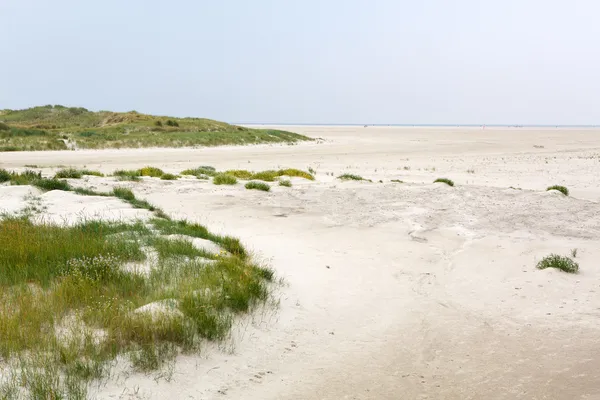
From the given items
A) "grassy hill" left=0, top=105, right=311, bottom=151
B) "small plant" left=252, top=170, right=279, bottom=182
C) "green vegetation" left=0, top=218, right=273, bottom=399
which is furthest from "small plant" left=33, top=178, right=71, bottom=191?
"grassy hill" left=0, top=105, right=311, bottom=151

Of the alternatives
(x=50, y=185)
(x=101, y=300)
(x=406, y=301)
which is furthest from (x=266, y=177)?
(x=101, y=300)

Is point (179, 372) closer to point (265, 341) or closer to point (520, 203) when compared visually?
point (265, 341)

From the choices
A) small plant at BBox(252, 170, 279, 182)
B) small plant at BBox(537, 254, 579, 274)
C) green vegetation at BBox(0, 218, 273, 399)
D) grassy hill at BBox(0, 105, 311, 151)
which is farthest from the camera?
grassy hill at BBox(0, 105, 311, 151)

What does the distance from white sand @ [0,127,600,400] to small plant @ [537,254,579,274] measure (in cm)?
22

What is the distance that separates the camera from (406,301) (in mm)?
7375

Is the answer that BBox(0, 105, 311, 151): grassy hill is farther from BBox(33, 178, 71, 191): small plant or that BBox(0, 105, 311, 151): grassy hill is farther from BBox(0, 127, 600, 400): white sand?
BBox(0, 127, 600, 400): white sand

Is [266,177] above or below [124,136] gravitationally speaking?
below

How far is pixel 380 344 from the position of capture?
5.88 m

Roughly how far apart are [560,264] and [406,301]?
10.6 ft

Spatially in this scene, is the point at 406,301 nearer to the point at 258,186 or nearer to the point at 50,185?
the point at 258,186

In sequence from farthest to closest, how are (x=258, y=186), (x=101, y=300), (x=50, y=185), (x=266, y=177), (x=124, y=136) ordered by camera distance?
(x=124, y=136) < (x=266, y=177) < (x=258, y=186) < (x=50, y=185) < (x=101, y=300)

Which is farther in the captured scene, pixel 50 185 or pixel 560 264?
pixel 50 185

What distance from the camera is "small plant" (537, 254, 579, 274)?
8.42 meters

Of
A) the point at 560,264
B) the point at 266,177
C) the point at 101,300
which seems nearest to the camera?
the point at 101,300
